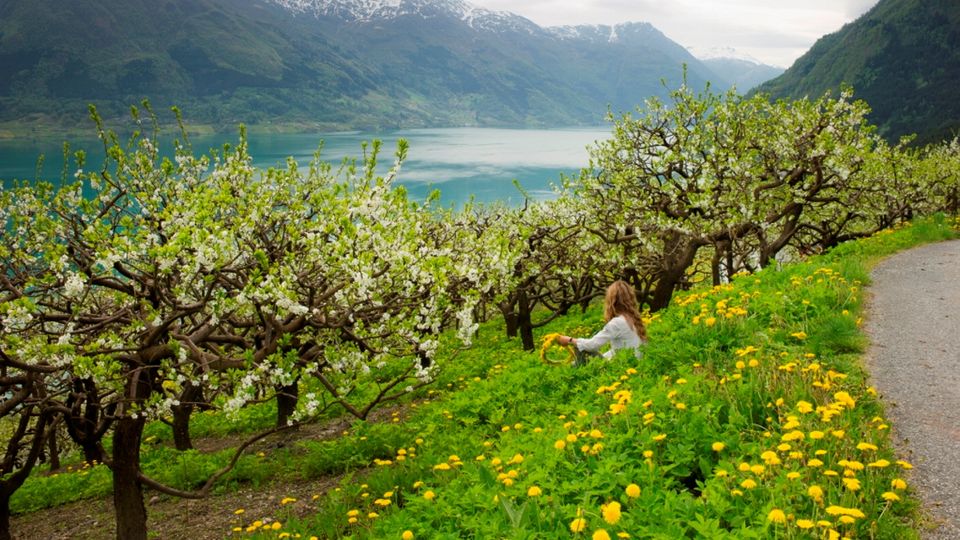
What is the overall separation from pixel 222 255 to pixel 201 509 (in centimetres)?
630

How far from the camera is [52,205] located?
28.9 ft

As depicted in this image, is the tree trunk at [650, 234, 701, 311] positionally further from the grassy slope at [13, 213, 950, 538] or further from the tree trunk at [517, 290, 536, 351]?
the grassy slope at [13, 213, 950, 538]

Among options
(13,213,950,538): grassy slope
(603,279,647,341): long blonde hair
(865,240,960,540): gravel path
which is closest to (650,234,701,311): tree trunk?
(865,240,960,540): gravel path

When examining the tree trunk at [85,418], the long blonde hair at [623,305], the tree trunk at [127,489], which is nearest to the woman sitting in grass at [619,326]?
the long blonde hair at [623,305]

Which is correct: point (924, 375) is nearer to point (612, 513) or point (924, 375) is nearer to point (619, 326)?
point (619, 326)

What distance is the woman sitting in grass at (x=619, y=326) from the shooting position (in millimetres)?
9039

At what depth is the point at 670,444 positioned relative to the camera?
550 cm

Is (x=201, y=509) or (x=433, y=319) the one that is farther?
(x=201, y=509)

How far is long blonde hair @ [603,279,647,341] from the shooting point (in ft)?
29.6

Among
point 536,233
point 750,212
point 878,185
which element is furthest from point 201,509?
point 878,185

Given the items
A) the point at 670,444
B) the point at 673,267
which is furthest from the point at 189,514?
the point at 673,267

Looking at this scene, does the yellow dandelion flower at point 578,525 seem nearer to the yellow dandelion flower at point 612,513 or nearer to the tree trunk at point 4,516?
the yellow dandelion flower at point 612,513

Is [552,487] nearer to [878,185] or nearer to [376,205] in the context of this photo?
[376,205]

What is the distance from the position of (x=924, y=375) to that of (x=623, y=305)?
12.7 feet
